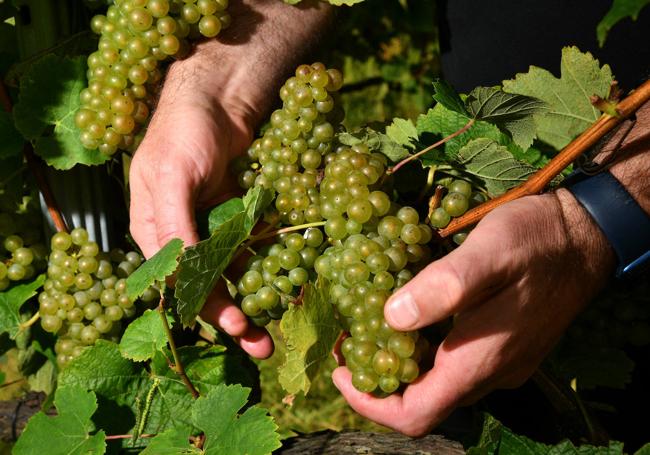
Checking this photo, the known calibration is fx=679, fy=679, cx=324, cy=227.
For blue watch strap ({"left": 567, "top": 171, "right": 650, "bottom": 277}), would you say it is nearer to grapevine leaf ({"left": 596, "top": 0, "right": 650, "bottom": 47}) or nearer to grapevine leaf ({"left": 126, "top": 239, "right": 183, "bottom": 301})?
grapevine leaf ({"left": 596, "top": 0, "right": 650, "bottom": 47})

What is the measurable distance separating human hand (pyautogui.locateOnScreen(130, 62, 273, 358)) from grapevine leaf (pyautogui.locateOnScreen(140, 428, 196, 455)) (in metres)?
0.19

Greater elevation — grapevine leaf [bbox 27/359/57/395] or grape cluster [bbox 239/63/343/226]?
grape cluster [bbox 239/63/343/226]

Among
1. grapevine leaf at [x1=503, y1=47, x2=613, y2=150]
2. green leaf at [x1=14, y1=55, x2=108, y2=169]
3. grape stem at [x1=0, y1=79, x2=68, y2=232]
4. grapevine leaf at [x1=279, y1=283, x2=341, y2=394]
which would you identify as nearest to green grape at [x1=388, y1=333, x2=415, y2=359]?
grapevine leaf at [x1=279, y1=283, x2=341, y2=394]

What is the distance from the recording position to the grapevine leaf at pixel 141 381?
4.39ft

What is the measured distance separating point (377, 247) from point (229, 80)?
2.24 ft

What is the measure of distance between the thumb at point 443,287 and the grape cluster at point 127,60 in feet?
2.50

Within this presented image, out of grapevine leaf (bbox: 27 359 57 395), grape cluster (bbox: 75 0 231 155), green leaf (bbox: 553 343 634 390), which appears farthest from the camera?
grapevine leaf (bbox: 27 359 57 395)

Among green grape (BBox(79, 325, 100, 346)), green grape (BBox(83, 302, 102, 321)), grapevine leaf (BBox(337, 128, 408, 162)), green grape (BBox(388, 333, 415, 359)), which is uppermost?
grapevine leaf (BBox(337, 128, 408, 162))

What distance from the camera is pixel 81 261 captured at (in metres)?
1.47

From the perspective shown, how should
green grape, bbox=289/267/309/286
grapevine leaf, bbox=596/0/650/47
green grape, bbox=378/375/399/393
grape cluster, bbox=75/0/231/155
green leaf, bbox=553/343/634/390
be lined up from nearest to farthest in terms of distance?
grapevine leaf, bbox=596/0/650/47
green grape, bbox=378/375/399/393
green grape, bbox=289/267/309/286
grape cluster, bbox=75/0/231/155
green leaf, bbox=553/343/634/390

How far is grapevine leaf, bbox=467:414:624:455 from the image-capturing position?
123cm

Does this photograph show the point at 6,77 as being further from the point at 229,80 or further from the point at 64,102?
the point at 229,80

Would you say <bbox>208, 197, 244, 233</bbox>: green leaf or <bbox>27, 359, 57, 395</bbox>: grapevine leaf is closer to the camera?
<bbox>208, 197, 244, 233</bbox>: green leaf

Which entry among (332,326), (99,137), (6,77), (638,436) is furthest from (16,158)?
(638,436)
